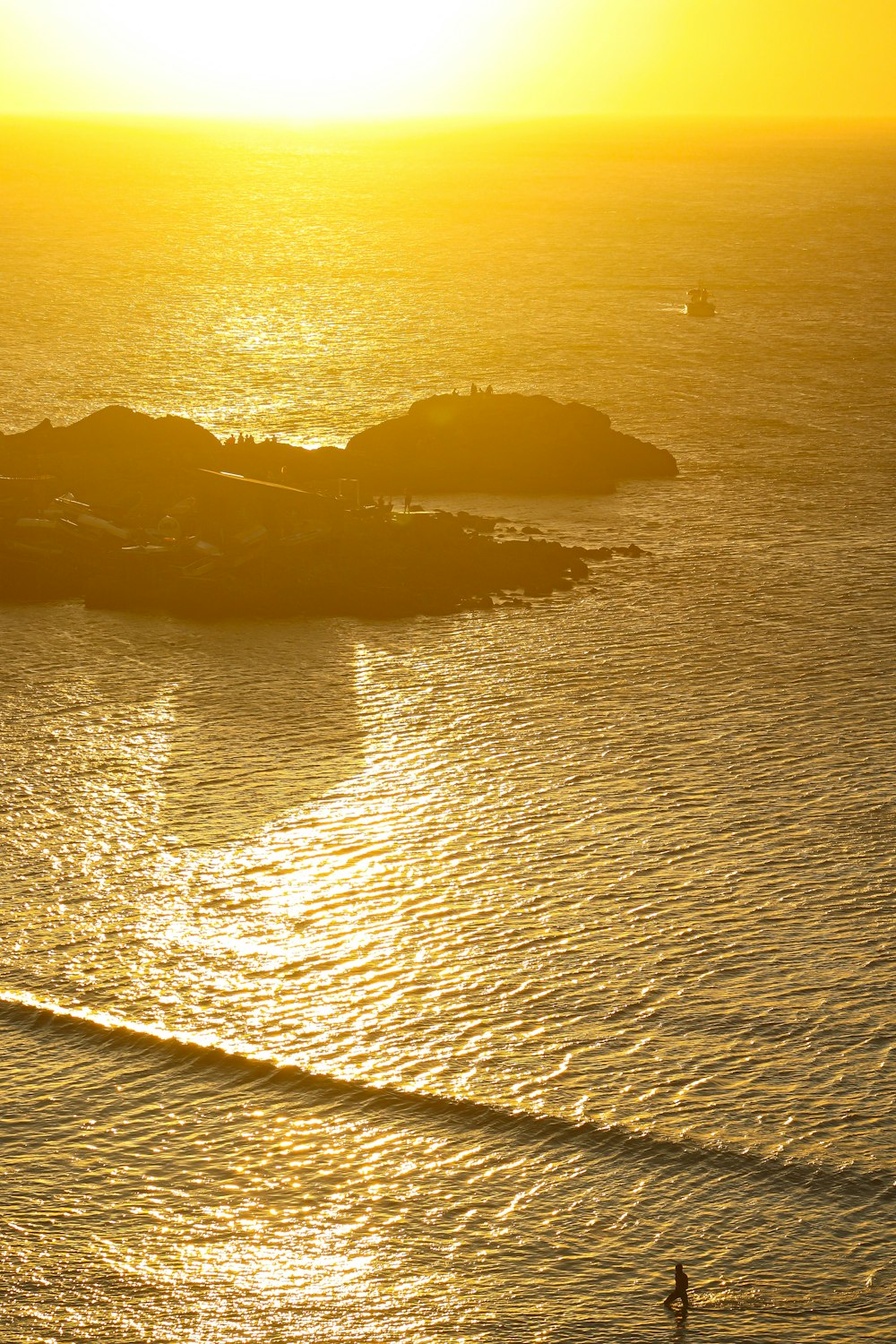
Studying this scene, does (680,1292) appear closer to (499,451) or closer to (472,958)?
(472,958)

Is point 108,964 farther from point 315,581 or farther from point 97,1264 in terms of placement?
point 315,581

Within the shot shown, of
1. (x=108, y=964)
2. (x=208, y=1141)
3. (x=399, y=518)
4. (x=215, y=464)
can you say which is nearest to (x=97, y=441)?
(x=215, y=464)

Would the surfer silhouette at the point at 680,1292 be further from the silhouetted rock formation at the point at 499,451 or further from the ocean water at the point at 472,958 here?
the silhouetted rock formation at the point at 499,451

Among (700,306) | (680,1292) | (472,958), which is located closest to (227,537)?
(472,958)

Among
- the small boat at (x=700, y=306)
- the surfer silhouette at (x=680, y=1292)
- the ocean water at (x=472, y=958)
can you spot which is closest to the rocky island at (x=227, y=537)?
the ocean water at (x=472, y=958)

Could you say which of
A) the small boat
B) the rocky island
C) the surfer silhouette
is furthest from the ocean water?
Result: the small boat

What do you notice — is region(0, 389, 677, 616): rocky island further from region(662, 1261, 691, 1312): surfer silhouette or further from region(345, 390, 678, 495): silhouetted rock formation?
region(662, 1261, 691, 1312): surfer silhouette

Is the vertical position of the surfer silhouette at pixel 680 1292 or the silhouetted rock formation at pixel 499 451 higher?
the silhouetted rock formation at pixel 499 451
